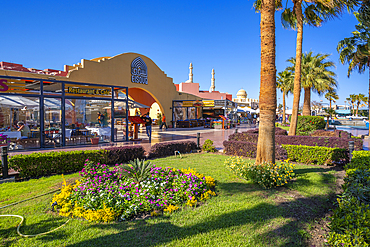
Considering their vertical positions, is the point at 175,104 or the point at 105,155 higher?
the point at 175,104

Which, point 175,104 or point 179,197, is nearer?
point 179,197

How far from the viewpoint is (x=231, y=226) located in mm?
3471

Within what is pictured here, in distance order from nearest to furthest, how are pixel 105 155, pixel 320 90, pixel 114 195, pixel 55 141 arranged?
pixel 114 195 < pixel 105 155 < pixel 55 141 < pixel 320 90

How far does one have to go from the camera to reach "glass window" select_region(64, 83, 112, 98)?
12492 mm

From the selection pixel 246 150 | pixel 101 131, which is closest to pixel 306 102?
pixel 246 150

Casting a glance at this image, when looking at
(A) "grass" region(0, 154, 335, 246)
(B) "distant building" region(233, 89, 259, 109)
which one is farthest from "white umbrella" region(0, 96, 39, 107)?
(B) "distant building" region(233, 89, 259, 109)

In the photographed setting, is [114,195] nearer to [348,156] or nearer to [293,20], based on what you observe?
[348,156]

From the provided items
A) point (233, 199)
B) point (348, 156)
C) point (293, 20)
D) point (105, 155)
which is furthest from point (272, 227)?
point (293, 20)

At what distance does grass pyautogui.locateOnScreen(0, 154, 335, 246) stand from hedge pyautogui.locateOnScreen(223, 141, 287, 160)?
3381mm

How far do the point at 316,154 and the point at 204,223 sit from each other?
21.5 ft

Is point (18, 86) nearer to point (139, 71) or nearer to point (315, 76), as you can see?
point (139, 71)

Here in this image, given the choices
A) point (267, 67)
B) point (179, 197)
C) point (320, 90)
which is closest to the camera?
point (179, 197)

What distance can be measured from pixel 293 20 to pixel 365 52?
7.40m

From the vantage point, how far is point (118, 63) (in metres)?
22.0
